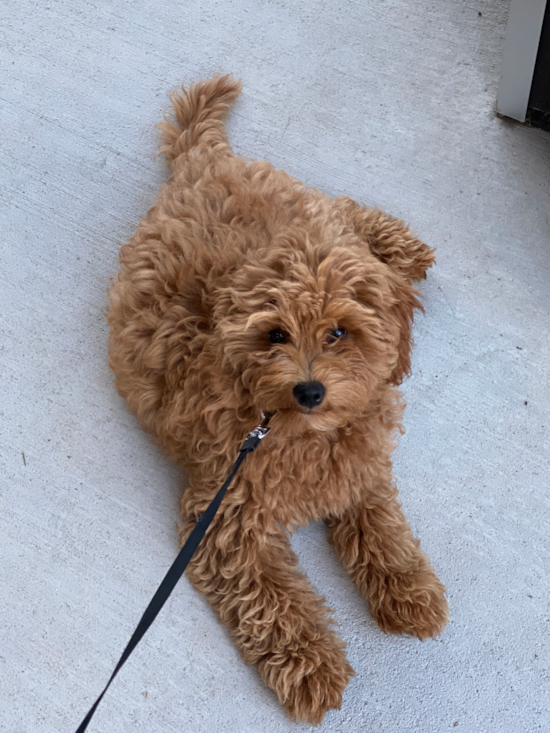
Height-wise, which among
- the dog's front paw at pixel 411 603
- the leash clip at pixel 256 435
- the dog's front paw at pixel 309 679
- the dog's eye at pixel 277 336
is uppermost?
the dog's eye at pixel 277 336

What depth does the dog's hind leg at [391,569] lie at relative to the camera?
2.08m

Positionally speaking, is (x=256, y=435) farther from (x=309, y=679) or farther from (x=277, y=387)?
(x=309, y=679)

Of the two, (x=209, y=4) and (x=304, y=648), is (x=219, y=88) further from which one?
(x=304, y=648)

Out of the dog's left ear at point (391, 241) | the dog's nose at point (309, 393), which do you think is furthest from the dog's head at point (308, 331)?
the dog's left ear at point (391, 241)

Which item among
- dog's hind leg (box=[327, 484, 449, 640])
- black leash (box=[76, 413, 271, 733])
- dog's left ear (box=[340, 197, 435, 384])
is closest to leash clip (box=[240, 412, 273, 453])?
black leash (box=[76, 413, 271, 733])

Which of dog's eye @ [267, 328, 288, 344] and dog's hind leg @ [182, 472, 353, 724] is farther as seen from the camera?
dog's hind leg @ [182, 472, 353, 724]

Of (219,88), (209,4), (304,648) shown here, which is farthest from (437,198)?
(304,648)

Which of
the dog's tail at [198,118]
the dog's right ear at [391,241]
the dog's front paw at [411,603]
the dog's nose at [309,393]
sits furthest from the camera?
the dog's tail at [198,118]

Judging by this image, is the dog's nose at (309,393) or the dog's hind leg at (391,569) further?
the dog's hind leg at (391,569)

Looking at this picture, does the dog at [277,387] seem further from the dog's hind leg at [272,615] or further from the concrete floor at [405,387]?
the concrete floor at [405,387]

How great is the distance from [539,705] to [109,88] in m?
3.08

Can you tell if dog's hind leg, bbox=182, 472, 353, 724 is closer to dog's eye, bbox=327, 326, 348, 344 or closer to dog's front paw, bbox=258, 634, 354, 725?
dog's front paw, bbox=258, 634, 354, 725

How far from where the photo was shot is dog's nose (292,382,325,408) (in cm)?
147

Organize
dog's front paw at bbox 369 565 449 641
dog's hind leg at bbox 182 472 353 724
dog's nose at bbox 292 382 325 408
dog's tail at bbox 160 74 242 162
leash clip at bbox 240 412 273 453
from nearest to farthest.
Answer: dog's nose at bbox 292 382 325 408
leash clip at bbox 240 412 273 453
dog's hind leg at bbox 182 472 353 724
dog's front paw at bbox 369 565 449 641
dog's tail at bbox 160 74 242 162
